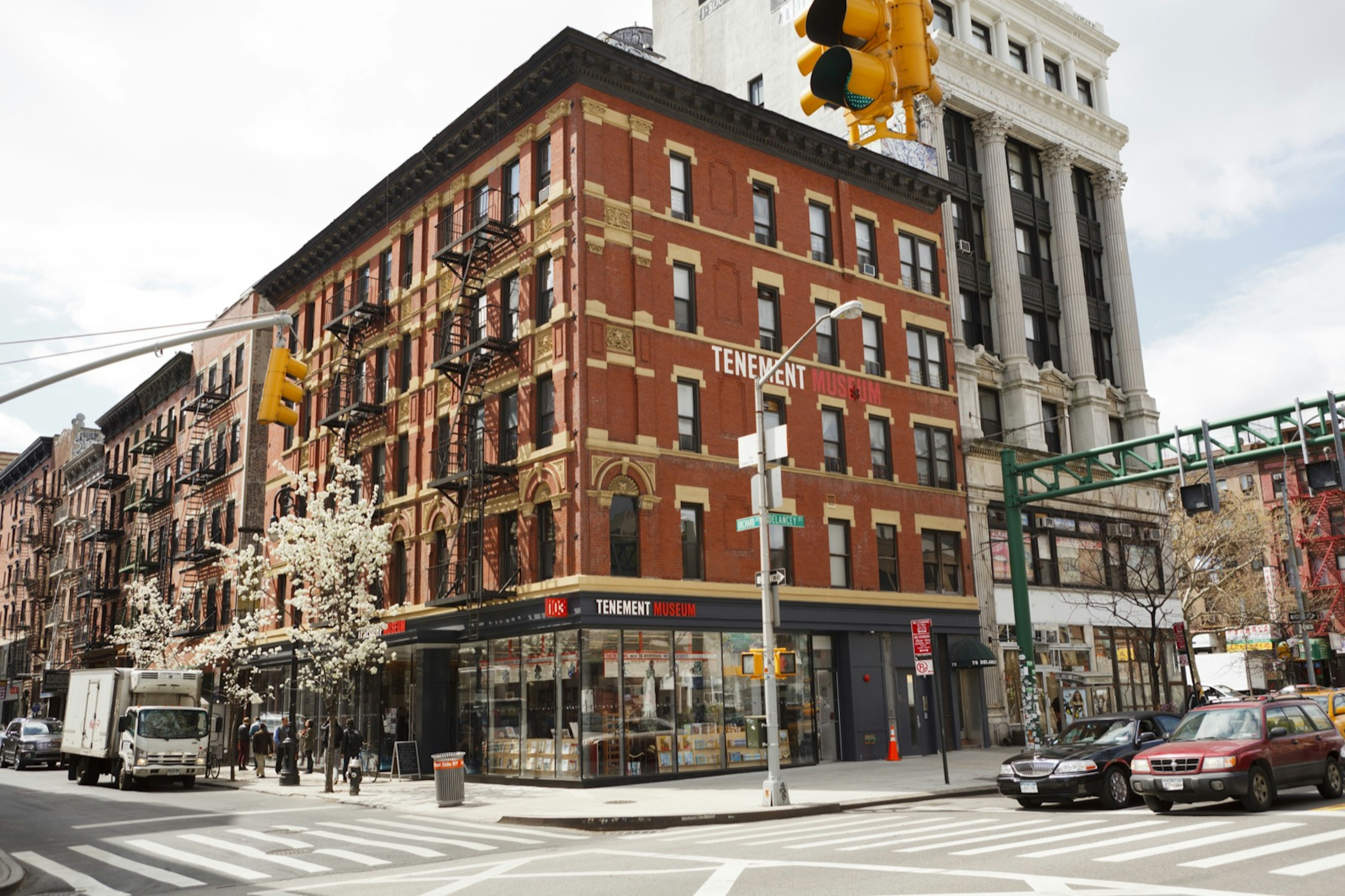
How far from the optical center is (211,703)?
41.4 meters

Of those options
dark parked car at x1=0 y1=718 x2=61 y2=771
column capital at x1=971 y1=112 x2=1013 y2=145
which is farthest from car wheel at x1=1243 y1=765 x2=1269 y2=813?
dark parked car at x1=0 y1=718 x2=61 y2=771

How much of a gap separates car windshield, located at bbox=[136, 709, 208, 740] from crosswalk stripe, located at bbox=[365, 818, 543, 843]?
1279 cm

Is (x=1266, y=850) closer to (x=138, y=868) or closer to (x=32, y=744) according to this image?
(x=138, y=868)

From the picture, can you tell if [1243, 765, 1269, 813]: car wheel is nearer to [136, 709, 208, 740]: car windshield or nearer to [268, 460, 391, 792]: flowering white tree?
[268, 460, 391, 792]: flowering white tree

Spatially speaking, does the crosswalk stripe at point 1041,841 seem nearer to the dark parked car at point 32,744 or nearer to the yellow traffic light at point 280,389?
the yellow traffic light at point 280,389

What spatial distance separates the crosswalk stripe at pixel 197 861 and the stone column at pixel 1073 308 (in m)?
37.3

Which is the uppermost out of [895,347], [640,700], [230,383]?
[230,383]

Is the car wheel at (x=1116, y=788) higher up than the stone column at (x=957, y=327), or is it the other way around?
the stone column at (x=957, y=327)

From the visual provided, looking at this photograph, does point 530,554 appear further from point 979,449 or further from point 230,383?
point 230,383

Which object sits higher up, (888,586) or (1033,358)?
(1033,358)

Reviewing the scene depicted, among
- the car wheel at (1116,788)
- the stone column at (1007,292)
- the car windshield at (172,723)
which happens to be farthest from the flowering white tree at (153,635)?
the car wheel at (1116,788)

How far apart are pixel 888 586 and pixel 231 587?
1173 inches

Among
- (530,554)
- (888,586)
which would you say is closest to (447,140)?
(530,554)

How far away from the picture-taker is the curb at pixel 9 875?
1393 cm
